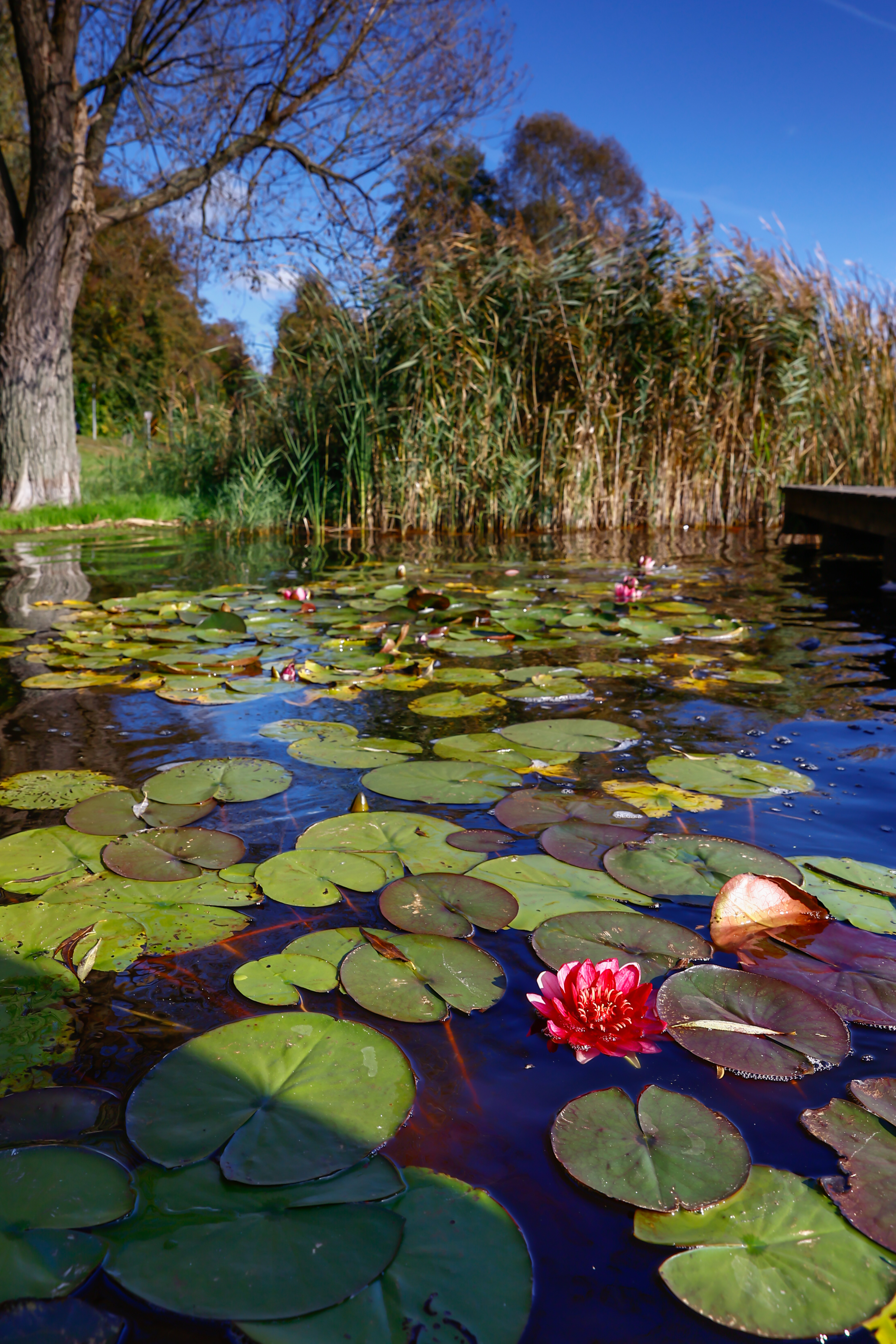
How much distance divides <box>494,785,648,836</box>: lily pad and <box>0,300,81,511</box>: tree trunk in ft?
23.8

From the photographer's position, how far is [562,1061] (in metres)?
0.78

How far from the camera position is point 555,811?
133 centimetres

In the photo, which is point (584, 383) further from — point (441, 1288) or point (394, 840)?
point (441, 1288)

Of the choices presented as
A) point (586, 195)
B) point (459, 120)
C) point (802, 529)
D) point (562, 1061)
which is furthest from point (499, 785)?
point (586, 195)

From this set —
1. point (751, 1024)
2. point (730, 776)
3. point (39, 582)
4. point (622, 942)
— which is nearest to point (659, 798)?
point (730, 776)

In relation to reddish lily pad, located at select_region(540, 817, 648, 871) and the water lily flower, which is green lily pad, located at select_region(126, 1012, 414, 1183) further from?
reddish lily pad, located at select_region(540, 817, 648, 871)

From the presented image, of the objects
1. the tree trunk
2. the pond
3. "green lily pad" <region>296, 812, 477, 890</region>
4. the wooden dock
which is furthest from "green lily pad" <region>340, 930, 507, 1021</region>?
the tree trunk

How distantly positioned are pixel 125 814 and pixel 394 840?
1.52ft

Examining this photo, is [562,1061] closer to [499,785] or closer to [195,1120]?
[195,1120]

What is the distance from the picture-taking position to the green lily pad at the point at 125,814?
4.12 ft

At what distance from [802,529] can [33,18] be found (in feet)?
25.7

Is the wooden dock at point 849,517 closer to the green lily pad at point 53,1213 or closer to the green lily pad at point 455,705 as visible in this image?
the green lily pad at point 455,705

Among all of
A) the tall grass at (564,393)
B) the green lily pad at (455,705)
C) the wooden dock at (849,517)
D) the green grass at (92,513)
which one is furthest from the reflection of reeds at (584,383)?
the green lily pad at (455,705)

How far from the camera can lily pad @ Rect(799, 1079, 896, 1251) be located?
1.94 ft
